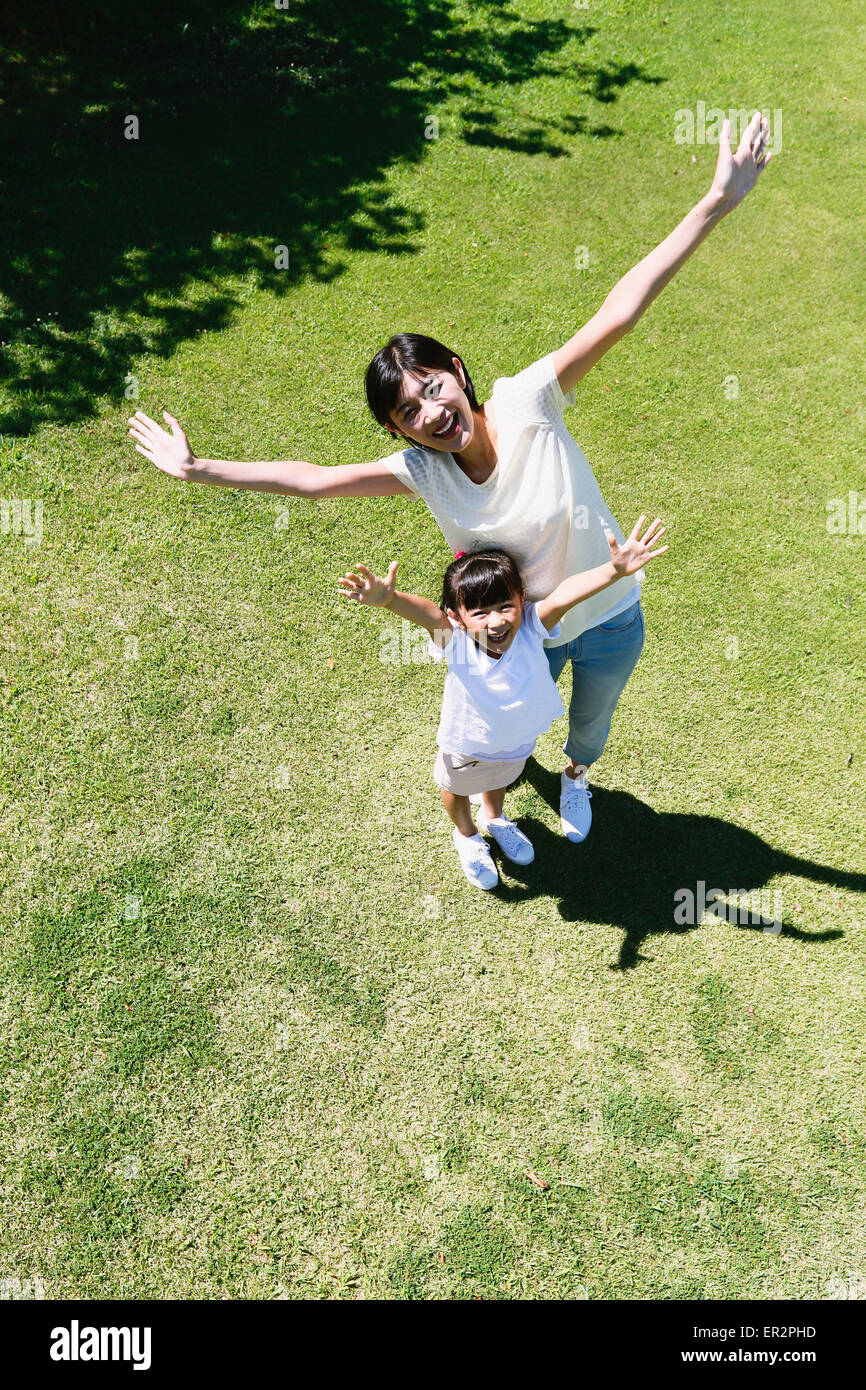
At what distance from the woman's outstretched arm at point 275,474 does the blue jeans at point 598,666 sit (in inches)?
38.6

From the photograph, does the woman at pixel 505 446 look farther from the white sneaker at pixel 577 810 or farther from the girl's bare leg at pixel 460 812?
the white sneaker at pixel 577 810

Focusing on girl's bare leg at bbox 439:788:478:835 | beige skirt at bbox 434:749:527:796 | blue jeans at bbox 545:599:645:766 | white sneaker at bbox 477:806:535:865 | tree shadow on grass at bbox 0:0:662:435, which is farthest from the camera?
tree shadow on grass at bbox 0:0:662:435

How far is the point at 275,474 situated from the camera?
316 centimetres

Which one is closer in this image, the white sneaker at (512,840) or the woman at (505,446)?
the woman at (505,446)

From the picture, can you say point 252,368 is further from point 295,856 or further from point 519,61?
point 519,61

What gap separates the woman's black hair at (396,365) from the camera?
290 centimetres

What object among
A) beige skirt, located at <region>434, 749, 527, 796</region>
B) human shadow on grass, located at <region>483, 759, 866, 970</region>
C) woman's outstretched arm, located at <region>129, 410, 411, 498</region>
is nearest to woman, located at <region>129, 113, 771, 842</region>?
woman's outstretched arm, located at <region>129, 410, 411, 498</region>

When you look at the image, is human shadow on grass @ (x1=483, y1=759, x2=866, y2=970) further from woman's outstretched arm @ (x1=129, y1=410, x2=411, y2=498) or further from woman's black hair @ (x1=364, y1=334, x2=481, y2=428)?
woman's black hair @ (x1=364, y1=334, x2=481, y2=428)

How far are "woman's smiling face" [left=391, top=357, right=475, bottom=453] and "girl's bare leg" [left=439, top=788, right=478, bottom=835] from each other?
5.48ft

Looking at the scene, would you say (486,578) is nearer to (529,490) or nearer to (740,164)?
(529,490)

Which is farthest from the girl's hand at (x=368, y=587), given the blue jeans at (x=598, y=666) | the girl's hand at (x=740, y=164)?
the girl's hand at (x=740, y=164)

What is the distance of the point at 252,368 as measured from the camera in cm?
650

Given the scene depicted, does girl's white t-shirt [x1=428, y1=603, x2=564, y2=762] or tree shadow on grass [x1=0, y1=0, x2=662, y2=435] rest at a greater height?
tree shadow on grass [x1=0, y1=0, x2=662, y2=435]

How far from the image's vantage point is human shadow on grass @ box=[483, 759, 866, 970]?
4.44 meters
